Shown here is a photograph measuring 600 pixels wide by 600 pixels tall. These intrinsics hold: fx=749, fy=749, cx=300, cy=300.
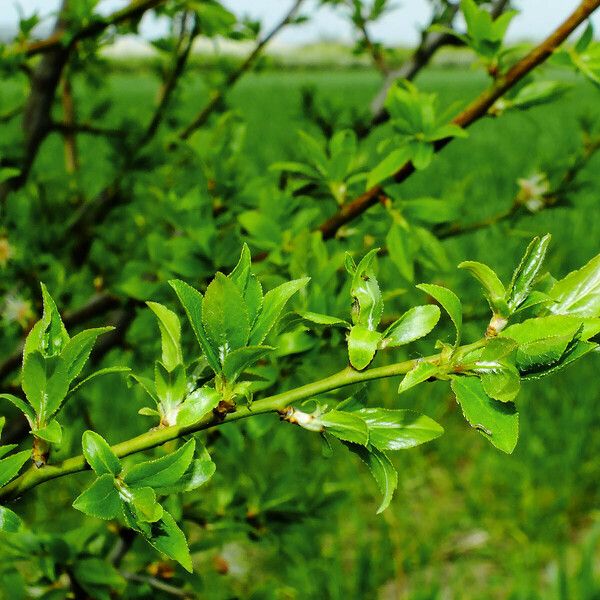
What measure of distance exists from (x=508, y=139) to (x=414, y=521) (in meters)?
6.20

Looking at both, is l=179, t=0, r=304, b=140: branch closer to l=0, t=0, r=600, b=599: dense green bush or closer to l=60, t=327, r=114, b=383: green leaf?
l=0, t=0, r=600, b=599: dense green bush

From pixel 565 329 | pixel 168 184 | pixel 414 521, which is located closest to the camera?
pixel 565 329

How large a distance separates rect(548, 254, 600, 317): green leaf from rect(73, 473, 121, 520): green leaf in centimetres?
26

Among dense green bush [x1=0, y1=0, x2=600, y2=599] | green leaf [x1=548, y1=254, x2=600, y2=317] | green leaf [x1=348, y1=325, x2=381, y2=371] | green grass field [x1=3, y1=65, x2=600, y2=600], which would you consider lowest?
green grass field [x1=3, y1=65, x2=600, y2=600]

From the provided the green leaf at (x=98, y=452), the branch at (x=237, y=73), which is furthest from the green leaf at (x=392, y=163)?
the branch at (x=237, y=73)

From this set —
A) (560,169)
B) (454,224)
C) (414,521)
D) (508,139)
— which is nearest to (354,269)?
(454,224)

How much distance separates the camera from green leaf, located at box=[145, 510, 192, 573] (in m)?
0.40

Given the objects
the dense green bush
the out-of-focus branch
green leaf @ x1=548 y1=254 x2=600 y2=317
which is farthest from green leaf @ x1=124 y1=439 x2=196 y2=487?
the out-of-focus branch

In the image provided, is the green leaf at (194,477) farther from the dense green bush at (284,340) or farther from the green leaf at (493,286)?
the green leaf at (493,286)

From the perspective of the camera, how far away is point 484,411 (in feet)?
1.33

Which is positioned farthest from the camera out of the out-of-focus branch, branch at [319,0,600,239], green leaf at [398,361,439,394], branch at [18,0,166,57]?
the out-of-focus branch

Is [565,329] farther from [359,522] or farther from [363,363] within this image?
[359,522]

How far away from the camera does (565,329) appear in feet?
1.26

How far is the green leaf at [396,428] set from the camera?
1.44ft
